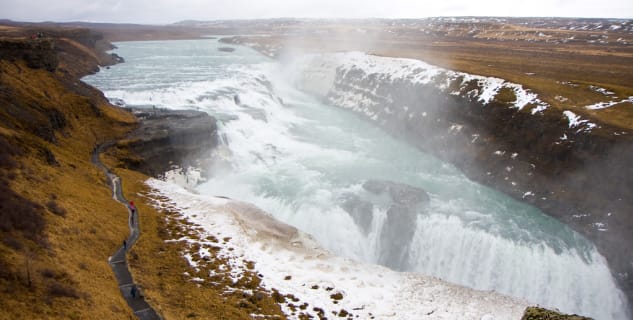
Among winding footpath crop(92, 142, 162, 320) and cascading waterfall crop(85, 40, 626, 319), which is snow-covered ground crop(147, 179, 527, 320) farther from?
cascading waterfall crop(85, 40, 626, 319)

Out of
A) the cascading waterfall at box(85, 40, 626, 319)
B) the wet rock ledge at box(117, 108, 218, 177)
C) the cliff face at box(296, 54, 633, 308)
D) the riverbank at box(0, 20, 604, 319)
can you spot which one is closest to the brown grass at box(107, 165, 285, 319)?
the riverbank at box(0, 20, 604, 319)

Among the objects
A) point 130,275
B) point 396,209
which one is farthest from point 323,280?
point 396,209

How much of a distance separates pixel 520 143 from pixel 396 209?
16.0m

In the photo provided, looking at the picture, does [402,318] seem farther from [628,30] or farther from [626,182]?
[628,30]

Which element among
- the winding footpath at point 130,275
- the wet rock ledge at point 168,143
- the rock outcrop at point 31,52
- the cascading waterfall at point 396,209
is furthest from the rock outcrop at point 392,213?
the rock outcrop at point 31,52

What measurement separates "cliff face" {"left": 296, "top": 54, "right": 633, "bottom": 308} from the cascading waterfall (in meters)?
1.58

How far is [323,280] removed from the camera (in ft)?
60.9

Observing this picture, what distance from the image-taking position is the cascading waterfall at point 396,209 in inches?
951

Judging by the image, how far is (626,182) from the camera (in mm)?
27203

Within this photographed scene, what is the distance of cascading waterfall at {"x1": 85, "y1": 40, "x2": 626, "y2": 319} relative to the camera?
24156 millimetres

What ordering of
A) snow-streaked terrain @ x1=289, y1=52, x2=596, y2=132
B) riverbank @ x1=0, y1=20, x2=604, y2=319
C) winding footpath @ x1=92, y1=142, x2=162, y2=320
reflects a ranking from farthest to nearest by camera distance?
snow-streaked terrain @ x1=289, y1=52, x2=596, y2=132 < winding footpath @ x1=92, y1=142, x2=162, y2=320 < riverbank @ x1=0, y1=20, x2=604, y2=319

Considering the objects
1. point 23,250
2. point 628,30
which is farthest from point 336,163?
point 628,30

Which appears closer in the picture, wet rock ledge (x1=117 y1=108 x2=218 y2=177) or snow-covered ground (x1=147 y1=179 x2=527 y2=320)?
snow-covered ground (x1=147 y1=179 x2=527 y2=320)

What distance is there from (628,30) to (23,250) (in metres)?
193
